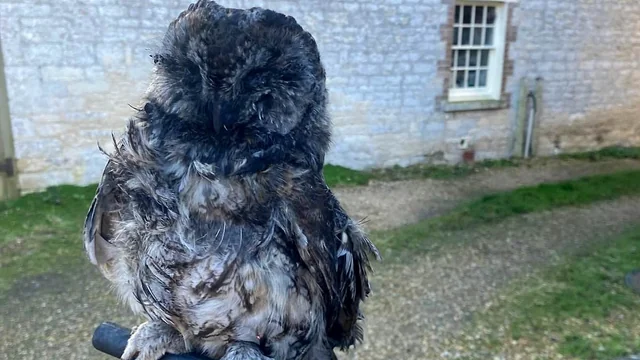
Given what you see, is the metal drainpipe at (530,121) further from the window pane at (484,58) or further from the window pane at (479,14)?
the window pane at (479,14)

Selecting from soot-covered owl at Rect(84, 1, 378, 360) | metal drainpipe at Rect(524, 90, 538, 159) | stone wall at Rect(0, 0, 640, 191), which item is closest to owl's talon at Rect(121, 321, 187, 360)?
soot-covered owl at Rect(84, 1, 378, 360)

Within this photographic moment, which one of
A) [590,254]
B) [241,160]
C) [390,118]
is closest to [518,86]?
[390,118]

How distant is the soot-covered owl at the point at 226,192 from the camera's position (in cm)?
153

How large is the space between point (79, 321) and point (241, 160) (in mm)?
4222

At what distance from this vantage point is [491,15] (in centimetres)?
1136

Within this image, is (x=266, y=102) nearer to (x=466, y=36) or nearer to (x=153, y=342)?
(x=153, y=342)

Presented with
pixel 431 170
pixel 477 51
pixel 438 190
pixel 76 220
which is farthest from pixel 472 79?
pixel 76 220

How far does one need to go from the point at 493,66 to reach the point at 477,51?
46 cm

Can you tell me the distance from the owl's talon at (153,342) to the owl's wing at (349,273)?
0.51 meters

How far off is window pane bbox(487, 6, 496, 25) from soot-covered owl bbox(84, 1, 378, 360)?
10.5m

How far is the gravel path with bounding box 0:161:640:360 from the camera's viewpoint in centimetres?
479

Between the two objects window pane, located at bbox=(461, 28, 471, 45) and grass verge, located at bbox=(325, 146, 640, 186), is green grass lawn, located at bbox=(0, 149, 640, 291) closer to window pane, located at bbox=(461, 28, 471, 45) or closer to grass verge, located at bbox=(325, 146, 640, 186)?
grass verge, located at bbox=(325, 146, 640, 186)

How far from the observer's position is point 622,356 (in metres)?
4.50

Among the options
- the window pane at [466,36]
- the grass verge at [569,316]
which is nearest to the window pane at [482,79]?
the window pane at [466,36]
